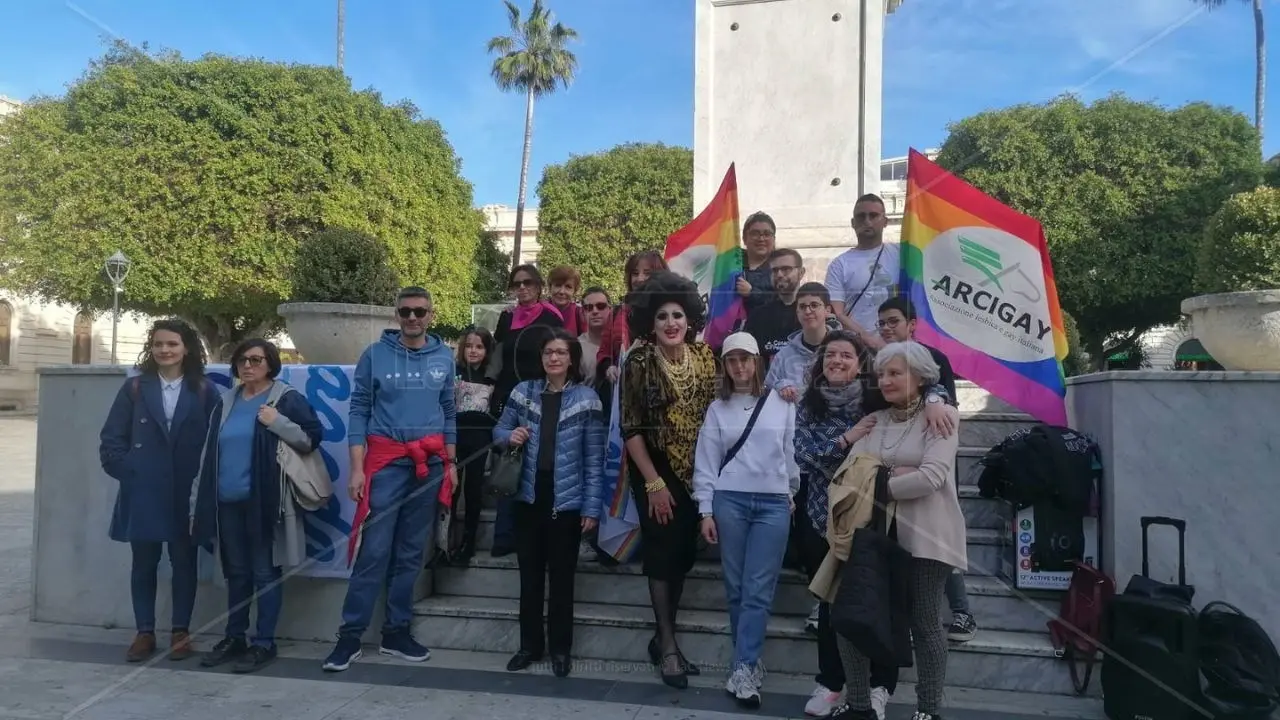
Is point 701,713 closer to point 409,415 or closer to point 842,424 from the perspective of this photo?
point 842,424

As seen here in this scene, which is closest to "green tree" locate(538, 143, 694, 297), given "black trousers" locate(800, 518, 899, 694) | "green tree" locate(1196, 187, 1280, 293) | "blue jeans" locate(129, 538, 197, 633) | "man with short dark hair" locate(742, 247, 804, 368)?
"green tree" locate(1196, 187, 1280, 293)

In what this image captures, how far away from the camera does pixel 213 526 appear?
171 inches

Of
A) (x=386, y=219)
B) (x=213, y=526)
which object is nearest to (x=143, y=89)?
(x=386, y=219)

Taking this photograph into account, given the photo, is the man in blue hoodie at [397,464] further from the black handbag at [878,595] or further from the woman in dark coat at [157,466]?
the black handbag at [878,595]

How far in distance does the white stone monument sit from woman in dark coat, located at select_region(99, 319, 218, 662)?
4345 millimetres

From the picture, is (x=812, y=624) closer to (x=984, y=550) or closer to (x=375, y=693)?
(x=984, y=550)

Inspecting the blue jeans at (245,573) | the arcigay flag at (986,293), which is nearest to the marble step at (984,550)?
the arcigay flag at (986,293)

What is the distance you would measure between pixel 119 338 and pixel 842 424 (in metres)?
39.4

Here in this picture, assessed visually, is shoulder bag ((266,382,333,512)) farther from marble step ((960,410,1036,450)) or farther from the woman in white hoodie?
marble step ((960,410,1036,450))

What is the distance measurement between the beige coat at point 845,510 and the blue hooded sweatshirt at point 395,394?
2.13 m

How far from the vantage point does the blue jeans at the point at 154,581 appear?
4.43 metres

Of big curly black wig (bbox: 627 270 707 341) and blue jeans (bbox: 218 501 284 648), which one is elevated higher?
big curly black wig (bbox: 627 270 707 341)

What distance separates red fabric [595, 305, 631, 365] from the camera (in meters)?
4.67

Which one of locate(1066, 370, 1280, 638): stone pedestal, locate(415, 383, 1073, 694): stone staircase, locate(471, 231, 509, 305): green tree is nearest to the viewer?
locate(1066, 370, 1280, 638): stone pedestal
